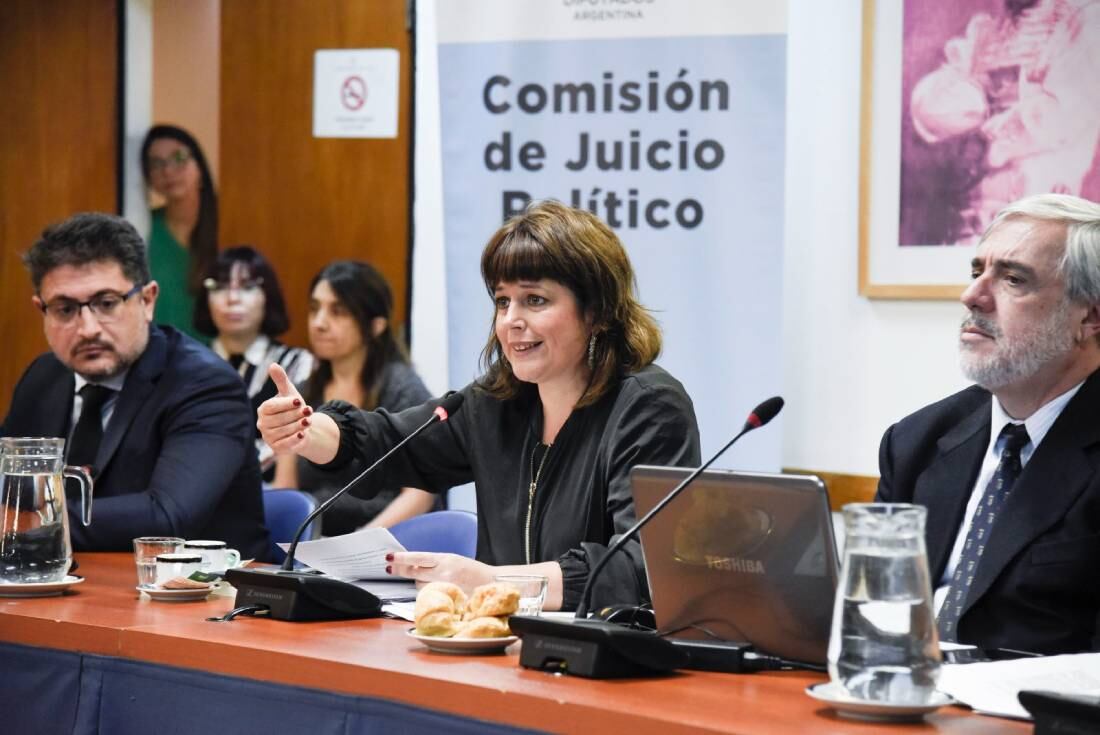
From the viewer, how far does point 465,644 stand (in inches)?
72.6

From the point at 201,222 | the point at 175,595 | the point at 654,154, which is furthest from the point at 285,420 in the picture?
the point at 201,222

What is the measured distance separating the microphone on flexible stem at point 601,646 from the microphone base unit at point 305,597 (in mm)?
413

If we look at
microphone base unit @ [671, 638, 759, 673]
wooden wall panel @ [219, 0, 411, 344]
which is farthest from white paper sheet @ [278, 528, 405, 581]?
wooden wall panel @ [219, 0, 411, 344]

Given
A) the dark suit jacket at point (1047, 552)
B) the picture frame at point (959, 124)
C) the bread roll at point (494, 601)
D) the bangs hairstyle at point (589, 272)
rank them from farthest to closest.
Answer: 1. the picture frame at point (959, 124)
2. the bangs hairstyle at point (589, 272)
3. the dark suit jacket at point (1047, 552)
4. the bread roll at point (494, 601)

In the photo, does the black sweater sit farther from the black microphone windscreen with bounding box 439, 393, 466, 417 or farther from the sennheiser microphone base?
the sennheiser microphone base

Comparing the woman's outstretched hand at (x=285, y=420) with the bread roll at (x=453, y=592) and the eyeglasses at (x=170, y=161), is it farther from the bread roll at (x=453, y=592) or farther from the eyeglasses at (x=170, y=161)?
the eyeglasses at (x=170, y=161)

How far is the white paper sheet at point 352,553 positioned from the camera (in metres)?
2.15

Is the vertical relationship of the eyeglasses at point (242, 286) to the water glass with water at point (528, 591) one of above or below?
above

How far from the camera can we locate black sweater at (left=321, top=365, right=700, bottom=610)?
2.46m

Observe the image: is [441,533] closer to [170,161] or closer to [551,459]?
[551,459]

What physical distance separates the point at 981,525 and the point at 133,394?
6.28 feet

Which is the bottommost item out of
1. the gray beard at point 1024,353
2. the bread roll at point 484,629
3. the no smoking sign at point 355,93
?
the bread roll at point 484,629

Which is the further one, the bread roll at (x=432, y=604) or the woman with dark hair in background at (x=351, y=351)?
the woman with dark hair in background at (x=351, y=351)

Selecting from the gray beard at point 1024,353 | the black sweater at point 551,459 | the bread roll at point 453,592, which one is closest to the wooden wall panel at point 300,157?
the black sweater at point 551,459
